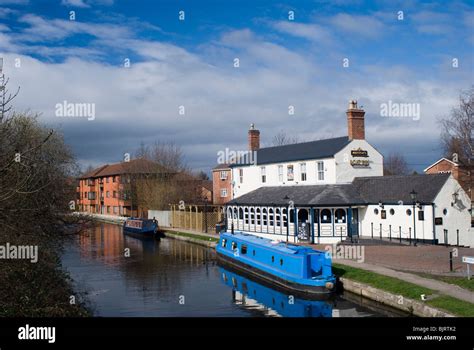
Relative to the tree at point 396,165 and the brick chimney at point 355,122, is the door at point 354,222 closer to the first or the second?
the brick chimney at point 355,122

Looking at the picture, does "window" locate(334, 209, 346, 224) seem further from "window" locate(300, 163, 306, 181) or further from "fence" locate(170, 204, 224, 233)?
"fence" locate(170, 204, 224, 233)

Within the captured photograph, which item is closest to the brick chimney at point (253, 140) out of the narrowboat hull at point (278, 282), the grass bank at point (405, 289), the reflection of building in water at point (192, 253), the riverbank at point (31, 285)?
the reflection of building in water at point (192, 253)

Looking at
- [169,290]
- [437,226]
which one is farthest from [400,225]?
[169,290]

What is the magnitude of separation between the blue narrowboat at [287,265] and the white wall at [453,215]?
8.86 meters

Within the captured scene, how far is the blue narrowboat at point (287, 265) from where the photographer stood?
1858 cm

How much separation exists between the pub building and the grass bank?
7.09m

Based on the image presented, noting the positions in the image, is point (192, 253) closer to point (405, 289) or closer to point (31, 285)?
point (405, 289)

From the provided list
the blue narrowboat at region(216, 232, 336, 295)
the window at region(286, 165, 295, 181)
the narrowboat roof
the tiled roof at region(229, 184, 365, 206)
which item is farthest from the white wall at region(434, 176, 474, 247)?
the window at region(286, 165, 295, 181)

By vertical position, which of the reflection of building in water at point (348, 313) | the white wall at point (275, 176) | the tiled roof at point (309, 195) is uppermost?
the white wall at point (275, 176)

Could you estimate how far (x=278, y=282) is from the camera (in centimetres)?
2062

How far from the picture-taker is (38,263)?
13891 millimetres

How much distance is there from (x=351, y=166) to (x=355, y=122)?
2.69m
